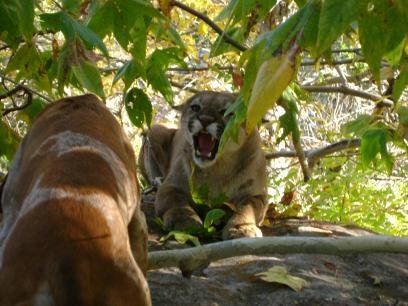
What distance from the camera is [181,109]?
702cm

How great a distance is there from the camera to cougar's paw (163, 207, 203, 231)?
18.4 feet

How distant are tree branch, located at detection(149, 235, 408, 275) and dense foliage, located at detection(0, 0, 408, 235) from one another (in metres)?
0.53

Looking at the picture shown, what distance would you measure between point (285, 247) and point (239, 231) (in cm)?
245

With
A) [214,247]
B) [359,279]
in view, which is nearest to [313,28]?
[214,247]

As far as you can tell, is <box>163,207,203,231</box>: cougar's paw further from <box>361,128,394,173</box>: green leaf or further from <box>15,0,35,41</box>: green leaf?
<box>15,0,35,41</box>: green leaf

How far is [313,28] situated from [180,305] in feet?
7.82

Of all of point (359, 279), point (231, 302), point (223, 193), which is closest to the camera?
point (231, 302)

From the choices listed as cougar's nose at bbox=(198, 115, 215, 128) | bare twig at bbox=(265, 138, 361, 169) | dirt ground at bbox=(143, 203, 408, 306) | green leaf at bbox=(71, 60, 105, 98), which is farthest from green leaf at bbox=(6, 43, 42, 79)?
bare twig at bbox=(265, 138, 361, 169)

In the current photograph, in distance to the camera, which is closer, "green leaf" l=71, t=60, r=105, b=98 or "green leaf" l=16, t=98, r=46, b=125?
"green leaf" l=71, t=60, r=105, b=98

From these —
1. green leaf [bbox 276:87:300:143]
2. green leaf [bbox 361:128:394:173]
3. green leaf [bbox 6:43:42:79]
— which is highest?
green leaf [bbox 6:43:42:79]

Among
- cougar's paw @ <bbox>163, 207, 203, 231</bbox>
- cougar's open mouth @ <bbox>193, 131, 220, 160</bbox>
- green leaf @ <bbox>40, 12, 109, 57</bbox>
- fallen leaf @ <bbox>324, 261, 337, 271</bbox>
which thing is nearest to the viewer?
green leaf @ <bbox>40, 12, 109, 57</bbox>

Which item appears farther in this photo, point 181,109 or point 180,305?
point 181,109

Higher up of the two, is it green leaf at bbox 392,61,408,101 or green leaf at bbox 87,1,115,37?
green leaf at bbox 87,1,115,37

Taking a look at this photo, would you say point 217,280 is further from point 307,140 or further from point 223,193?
point 307,140
